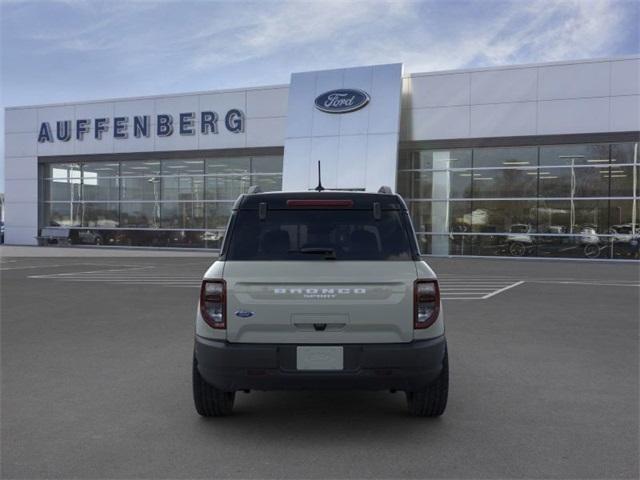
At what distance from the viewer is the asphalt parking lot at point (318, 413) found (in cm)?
415

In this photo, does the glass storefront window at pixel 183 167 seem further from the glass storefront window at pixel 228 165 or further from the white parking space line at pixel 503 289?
the white parking space line at pixel 503 289

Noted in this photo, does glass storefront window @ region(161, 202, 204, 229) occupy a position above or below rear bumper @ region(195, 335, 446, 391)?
above

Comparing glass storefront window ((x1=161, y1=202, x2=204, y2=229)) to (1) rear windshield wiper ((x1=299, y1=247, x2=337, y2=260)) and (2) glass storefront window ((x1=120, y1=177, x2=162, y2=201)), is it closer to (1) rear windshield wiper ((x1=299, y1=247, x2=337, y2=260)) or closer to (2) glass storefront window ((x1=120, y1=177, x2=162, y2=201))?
(2) glass storefront window ((x1=120, y1=177, x2=162, y2=201))

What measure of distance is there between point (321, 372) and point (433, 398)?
3.58ft

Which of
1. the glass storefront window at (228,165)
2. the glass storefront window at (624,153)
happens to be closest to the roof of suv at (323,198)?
the glass storefront window at (624,153)

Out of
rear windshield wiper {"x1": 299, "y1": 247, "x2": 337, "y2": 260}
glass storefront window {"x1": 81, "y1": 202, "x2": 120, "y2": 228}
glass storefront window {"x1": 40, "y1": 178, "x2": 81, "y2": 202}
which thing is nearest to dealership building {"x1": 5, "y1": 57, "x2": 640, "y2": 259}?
glass storefront window {"x1": 81, "y1": 202, "x2": 120, "y2": 228}

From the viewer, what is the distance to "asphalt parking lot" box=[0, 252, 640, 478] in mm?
4148

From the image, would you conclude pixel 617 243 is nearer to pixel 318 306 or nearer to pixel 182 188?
pixel 182 188

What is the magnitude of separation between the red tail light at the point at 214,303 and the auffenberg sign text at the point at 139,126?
26.5 meters

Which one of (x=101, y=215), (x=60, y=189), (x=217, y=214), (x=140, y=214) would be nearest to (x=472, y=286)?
(x=217, y=214)

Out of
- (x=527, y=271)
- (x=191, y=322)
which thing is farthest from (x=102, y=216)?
(x=191, y=322)

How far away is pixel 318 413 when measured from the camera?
528cm

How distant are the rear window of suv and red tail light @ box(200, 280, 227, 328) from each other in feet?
0.80

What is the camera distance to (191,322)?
1002 centimetres
